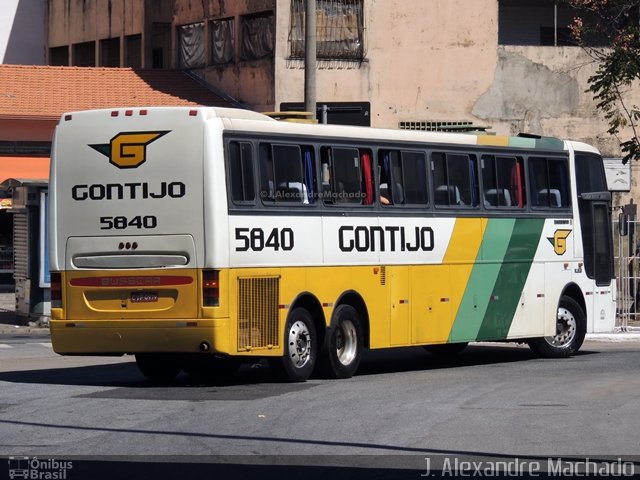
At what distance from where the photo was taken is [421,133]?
2016 centimetres

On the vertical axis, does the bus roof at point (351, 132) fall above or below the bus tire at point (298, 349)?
above

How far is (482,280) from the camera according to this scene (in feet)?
69.2

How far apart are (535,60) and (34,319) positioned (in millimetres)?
16646

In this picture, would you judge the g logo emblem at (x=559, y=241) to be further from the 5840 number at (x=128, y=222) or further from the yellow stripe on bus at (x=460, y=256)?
the 5840 number at (x=128, y=222)

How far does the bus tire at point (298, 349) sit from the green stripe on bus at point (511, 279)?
12.3 ft

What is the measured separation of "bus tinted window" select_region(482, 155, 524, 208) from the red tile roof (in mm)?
20939

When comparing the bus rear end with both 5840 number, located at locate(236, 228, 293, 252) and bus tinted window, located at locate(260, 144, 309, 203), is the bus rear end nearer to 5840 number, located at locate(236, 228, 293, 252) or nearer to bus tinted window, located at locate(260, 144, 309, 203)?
5840 number, located at locate(236, 228, 293, 252)

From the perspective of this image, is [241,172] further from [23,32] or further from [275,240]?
A: [23,32]

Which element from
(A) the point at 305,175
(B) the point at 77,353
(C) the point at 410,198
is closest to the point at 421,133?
(C) the point at 410,198

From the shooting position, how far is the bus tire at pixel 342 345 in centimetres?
1831

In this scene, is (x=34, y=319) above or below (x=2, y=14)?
below

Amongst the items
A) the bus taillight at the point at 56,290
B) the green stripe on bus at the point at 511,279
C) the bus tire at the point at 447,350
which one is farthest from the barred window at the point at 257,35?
the bus taillight at the point at 56,290

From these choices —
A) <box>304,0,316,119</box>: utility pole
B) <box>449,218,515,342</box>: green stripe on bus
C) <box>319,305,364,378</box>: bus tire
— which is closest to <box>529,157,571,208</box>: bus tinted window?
<box>449,218,515,342</box>: green stripe on bus

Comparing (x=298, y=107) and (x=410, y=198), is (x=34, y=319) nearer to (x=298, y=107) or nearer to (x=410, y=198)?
(x=298, y=107)
